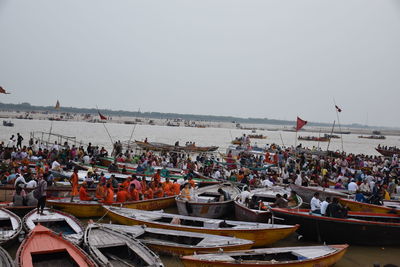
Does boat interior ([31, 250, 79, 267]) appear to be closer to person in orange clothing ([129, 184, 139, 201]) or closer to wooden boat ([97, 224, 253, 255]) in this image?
wooden boat ([97, 224, 253, 255])

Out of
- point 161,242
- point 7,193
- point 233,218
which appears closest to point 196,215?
point 233,218

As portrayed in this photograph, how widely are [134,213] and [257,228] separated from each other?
4371mm

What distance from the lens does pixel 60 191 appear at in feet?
47.9

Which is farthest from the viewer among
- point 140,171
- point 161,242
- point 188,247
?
point 140,171

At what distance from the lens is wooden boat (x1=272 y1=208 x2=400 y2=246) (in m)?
11.5

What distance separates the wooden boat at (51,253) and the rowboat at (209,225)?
2.91 metres

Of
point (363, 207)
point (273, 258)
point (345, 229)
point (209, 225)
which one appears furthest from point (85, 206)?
point (363, 207)

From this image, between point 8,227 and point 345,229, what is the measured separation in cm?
1059

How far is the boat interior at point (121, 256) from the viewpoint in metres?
8.98

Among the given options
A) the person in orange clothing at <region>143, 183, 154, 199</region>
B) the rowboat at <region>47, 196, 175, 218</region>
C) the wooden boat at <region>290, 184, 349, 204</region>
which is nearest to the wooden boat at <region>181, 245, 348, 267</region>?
the rowboat at <region>47, 196, 175, 218</region>

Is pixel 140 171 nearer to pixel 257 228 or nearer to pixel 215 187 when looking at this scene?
pixel 215 187

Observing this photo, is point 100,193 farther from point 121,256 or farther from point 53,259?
point 53,259

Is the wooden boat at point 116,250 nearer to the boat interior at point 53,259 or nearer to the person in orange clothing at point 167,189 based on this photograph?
the boat interior at point 53,259

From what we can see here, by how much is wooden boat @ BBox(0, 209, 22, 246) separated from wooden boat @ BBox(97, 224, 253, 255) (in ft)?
8.64
